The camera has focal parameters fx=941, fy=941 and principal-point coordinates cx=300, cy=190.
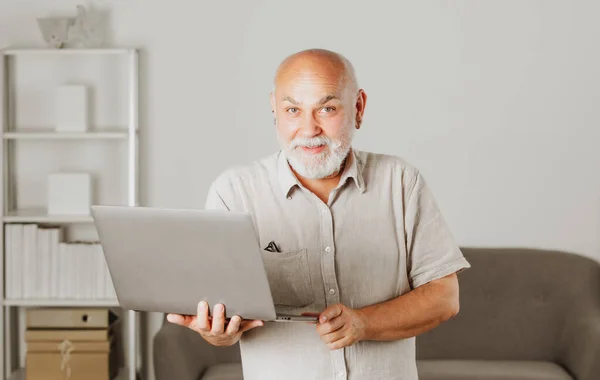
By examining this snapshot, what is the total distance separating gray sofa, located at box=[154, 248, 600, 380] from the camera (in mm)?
3936

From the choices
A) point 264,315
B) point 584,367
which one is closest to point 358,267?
point 264,315

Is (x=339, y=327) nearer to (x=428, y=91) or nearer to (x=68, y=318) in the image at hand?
(x=68, y=318)

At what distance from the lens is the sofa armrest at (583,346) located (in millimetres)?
3637

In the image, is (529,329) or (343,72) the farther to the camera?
(529,329)

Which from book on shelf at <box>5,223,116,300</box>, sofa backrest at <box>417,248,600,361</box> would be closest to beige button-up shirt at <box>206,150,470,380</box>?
sofa backrest at <box>417,248,600,361</box>

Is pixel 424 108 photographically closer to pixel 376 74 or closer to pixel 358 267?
pixel 376 74

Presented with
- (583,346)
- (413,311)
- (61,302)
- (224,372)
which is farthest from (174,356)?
(413,311)

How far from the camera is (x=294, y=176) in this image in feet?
6.32

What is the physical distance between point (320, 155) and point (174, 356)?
1.96 m

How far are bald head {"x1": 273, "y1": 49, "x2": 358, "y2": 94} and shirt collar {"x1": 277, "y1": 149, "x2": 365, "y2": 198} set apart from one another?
147 millimetres

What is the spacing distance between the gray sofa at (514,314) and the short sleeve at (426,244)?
202 centimetres

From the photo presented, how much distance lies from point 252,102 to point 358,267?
7.89 feet

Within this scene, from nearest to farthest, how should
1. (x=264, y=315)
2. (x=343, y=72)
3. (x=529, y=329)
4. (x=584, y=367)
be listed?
(x=264, y=315)
(x=343, y=72)
(x=584, y=367)
(x=529, y=329)

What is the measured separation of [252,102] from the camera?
423 centimetres
